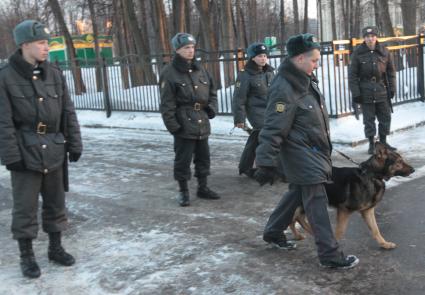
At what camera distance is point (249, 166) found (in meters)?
7.59

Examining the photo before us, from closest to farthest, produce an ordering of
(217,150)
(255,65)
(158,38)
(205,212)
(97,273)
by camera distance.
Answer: (97,273) → (205,212) → (255,65) → (217,150) → (158,38)

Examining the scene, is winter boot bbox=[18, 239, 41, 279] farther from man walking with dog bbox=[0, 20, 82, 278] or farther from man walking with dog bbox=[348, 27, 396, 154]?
man walking with dog bbox=[348, 27, 396, 154]

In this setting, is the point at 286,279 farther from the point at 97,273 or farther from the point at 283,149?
the point at 97,273

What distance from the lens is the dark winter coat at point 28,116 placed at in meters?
4.21

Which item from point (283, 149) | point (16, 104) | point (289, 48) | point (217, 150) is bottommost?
point (217, 150)

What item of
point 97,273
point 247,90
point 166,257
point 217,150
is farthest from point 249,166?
point 97,273

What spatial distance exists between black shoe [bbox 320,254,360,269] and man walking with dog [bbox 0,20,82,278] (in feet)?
7.39

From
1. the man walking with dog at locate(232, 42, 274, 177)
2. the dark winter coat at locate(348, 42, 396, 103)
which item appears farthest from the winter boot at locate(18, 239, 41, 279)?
the dark winter coat at locate(348, 42, 396, 103)

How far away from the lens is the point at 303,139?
4.15 metres

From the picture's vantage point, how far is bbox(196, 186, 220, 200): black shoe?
668 cm

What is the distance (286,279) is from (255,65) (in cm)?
355

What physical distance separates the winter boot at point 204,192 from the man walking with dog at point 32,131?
2381 millimetres

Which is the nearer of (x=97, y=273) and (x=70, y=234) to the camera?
(x=97, y=273)

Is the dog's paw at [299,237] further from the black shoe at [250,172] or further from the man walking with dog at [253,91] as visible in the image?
the black shoe at [250,172]
